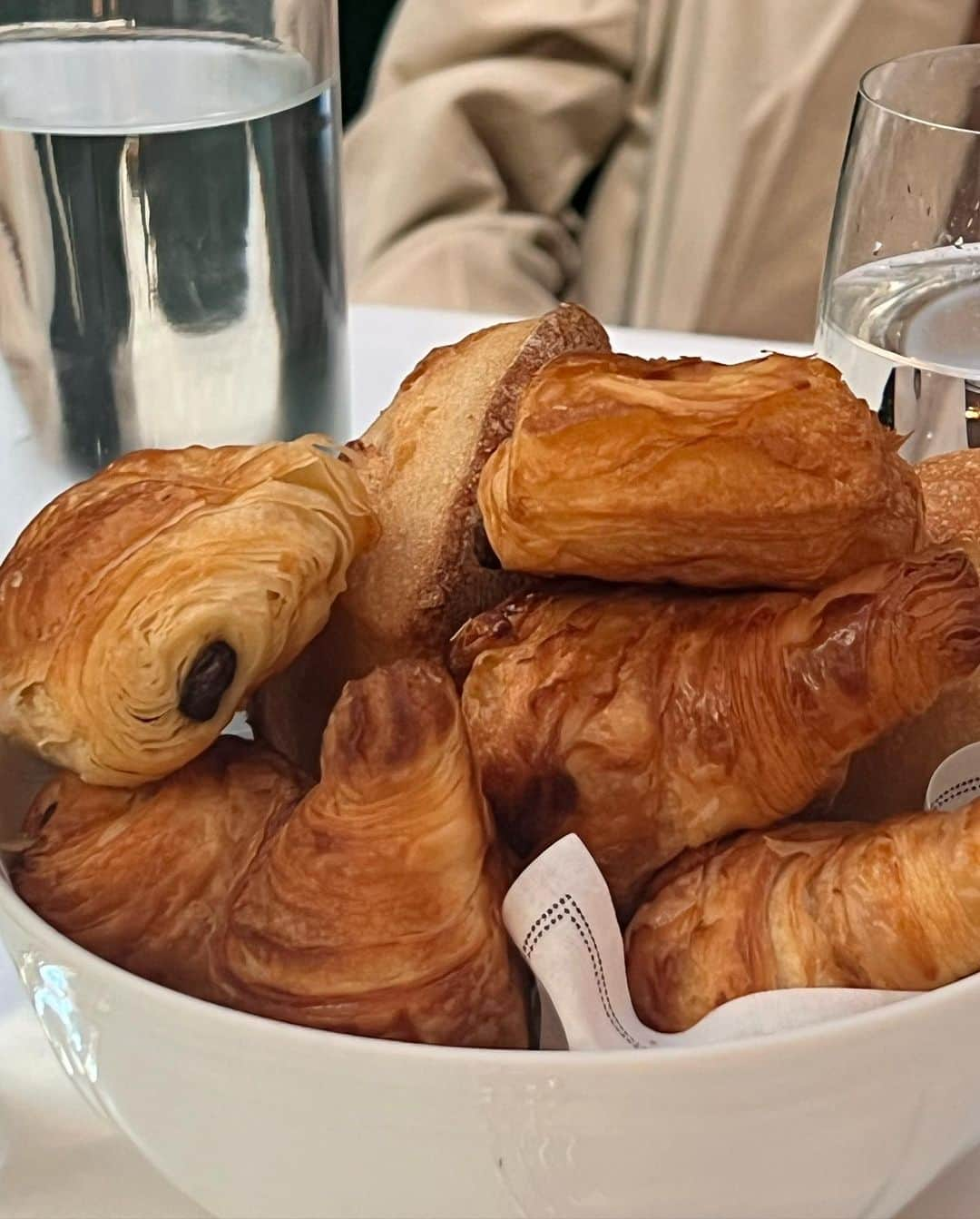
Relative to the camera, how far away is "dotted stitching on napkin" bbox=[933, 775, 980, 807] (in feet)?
0.92

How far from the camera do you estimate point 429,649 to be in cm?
30

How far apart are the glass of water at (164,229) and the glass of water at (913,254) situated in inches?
7.9

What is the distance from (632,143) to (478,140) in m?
0.15

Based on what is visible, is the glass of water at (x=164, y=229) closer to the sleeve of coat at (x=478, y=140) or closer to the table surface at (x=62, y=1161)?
the table surface at (x=62, y=1161)

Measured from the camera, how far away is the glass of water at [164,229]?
536mm

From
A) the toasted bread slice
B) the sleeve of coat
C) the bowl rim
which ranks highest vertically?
the toasted bread slice

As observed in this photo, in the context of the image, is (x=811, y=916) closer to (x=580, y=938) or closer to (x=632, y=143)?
(x=580, y=938)

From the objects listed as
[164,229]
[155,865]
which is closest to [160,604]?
[155,865]

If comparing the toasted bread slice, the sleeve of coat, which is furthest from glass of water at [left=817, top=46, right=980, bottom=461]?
the sleeve of coat

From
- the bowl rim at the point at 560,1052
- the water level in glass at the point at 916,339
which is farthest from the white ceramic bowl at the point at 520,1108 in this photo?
the water level in glass at the point at 916,339

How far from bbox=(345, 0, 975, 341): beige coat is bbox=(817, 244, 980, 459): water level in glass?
654mm

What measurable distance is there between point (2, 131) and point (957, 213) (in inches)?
13.2

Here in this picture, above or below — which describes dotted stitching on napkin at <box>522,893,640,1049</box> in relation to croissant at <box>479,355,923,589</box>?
below

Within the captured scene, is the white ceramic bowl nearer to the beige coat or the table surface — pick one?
the table surface
